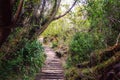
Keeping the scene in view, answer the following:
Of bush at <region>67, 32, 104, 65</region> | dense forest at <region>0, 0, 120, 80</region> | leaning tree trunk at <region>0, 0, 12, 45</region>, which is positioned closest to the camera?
leaning tree trunk at <region>0, 0, 12, 45</region>

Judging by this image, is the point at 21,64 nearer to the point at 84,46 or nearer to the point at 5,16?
the point at 84,46

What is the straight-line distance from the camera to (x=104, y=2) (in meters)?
9.88

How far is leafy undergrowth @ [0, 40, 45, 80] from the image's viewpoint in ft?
29.5

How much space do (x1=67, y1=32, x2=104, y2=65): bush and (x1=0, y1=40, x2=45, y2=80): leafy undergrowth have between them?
7.24 feet

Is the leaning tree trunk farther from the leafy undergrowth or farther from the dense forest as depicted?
the leafy undergrowth

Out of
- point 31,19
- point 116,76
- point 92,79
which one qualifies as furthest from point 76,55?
point 116,76

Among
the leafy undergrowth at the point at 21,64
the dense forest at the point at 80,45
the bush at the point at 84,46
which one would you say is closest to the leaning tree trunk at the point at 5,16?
the dense forest at the point at 80,45

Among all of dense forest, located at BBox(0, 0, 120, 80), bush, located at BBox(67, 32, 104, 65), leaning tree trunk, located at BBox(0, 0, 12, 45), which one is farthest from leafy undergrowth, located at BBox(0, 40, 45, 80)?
leaning tree trunk, located at BBox(0, 0, 12, 45)

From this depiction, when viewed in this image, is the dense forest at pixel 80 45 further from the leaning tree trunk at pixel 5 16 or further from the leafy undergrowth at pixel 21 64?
the leaning tree trunk at pixel 5 16

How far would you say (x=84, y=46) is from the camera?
40.0 ft

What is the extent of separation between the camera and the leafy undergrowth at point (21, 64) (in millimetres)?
8992

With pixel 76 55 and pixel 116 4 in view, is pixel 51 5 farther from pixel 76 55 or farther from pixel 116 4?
pixel 116 4

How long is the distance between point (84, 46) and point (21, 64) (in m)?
3.32

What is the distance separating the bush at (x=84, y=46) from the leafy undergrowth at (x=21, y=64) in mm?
2205
